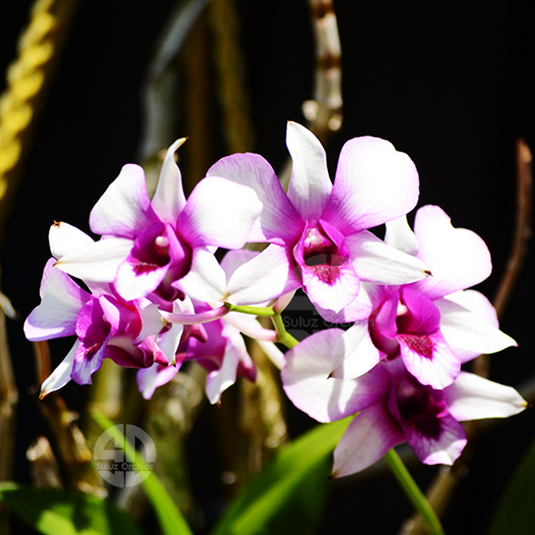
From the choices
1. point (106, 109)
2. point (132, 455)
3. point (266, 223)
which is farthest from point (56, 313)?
point (106, 109)

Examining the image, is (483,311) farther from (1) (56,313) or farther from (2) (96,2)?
(2) (96,2)

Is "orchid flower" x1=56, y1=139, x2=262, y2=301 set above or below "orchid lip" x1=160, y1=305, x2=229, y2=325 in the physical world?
above

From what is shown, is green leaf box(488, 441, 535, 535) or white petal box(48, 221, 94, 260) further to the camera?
green leaf box(488, 441, 535, 535)

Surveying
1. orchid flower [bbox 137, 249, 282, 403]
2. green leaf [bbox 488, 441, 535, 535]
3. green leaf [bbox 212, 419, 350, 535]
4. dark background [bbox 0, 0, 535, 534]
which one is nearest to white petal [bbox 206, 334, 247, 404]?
orchid flower [bbox 137, 249, 282, 403]

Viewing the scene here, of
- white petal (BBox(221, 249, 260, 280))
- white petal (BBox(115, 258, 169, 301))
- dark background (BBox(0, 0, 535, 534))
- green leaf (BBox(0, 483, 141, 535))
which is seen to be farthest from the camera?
dark background (BBox(0, 0, 535, 534))

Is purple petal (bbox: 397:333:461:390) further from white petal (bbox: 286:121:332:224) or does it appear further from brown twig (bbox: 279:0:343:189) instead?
brown twig (bbox: 279:0:343:189)

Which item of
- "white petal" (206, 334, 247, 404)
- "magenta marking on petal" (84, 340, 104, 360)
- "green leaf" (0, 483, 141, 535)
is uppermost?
"magenta marking on petal" (84, 340, 104, 360)

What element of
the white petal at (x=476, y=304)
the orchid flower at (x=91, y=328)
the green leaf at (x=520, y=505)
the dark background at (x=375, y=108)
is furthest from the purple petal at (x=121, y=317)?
the dark background at (x=375, y=108)
